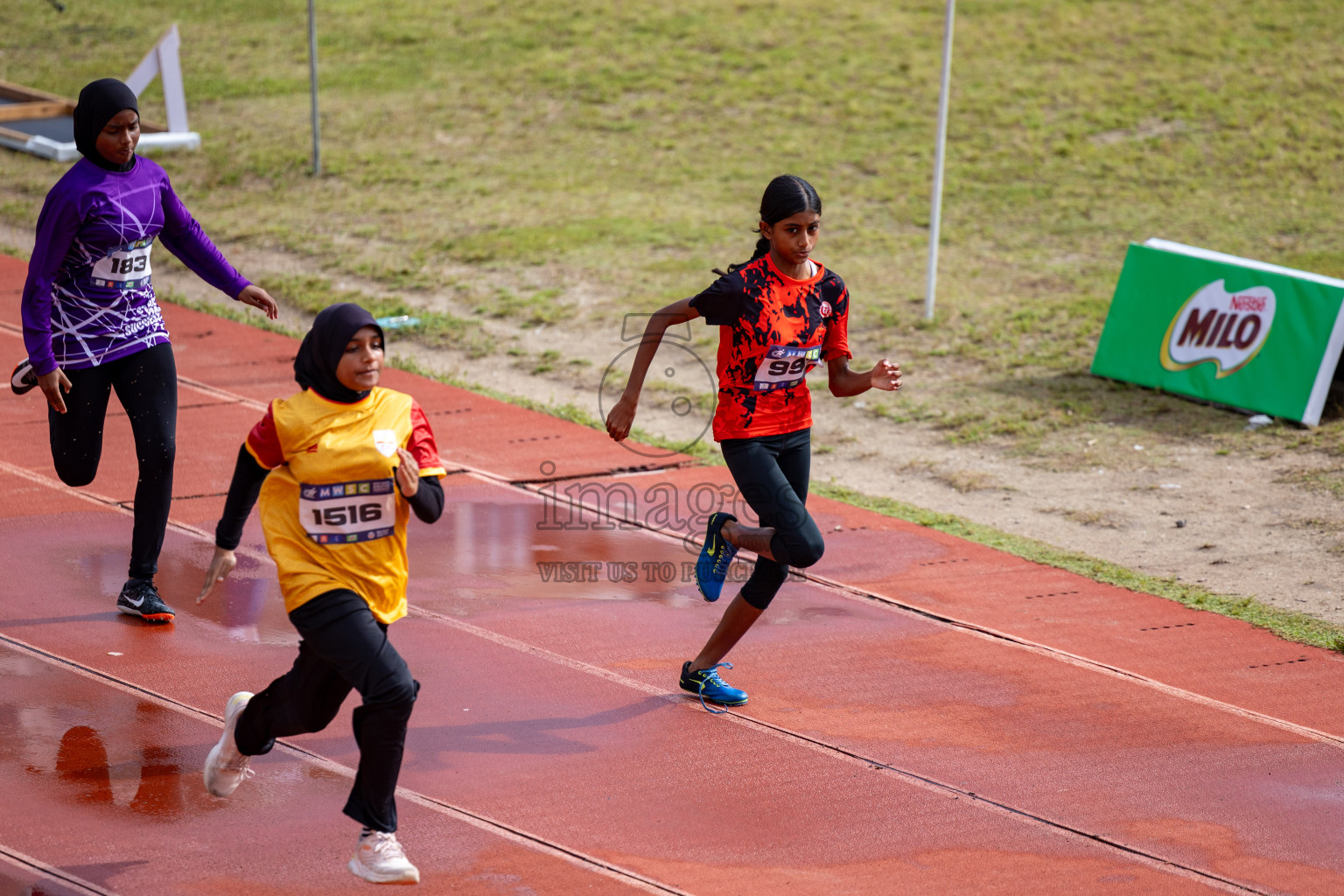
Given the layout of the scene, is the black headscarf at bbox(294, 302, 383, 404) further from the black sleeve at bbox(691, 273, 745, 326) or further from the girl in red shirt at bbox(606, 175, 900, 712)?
the black sleeve at bbox(691, 273, 745, 326)

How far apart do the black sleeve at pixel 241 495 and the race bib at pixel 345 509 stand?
7.8 inches

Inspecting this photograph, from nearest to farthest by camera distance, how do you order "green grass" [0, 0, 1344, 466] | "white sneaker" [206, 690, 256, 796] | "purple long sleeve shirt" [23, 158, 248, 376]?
"white sneaker" [206, 690, 256, 796] → "purple long sleeve shirt" [23, 158, 248, 376] → "green grass" [0, 0, 1344, 466]

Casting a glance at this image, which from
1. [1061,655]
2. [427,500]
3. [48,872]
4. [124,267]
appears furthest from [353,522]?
[1061,655]

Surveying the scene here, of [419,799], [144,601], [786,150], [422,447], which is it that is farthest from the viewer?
[786,150]

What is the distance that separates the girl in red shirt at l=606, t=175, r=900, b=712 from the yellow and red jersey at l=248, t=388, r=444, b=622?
1305mm

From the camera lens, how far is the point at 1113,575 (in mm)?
8172

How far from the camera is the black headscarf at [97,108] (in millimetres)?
Answer: 5766

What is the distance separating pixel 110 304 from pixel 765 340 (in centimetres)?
271

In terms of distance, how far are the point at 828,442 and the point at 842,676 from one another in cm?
438

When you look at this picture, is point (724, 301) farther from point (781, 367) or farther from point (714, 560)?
point (714, 560)

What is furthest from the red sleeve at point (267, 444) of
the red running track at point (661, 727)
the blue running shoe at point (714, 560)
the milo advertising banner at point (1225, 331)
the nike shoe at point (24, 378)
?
the milo advertising banner at point (1225, 331)

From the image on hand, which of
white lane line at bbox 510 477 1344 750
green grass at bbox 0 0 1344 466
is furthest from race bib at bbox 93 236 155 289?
green grass at bbox 0 0 1344 466

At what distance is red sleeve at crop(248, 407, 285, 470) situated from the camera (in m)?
4.45

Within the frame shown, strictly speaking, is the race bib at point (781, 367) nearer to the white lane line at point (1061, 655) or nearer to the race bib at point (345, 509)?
the race bib at point (345, 509)
